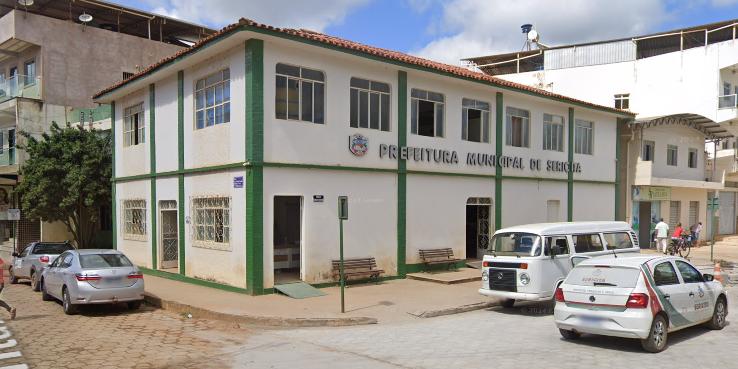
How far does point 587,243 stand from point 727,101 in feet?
78.5

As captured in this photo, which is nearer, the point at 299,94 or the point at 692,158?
the point at 299,94

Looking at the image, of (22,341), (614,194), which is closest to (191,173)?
(22,341)

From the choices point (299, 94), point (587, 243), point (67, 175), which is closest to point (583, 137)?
point (587, 243)

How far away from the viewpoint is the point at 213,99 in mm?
15477

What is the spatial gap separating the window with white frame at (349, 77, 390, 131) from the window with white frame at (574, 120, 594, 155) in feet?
34.9

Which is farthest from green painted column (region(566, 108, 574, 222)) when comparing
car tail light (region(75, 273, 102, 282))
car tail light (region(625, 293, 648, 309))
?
car tail light (region(75, 273, 102, 282))

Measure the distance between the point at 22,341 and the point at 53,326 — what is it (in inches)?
53.9

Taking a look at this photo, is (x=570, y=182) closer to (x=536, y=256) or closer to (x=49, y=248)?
(x=536, y=256)

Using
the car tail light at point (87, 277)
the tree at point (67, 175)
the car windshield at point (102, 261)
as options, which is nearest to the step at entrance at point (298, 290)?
the car windshield at point (102, 261)

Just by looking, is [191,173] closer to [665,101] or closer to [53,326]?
[53,326]

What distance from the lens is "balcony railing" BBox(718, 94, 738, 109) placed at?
98.9ft

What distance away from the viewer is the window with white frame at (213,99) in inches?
583

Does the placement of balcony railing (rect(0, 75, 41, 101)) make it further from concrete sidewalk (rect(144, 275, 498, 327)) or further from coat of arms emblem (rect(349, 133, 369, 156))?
coat of arms emblem (rect(349, 133, 369, 156))

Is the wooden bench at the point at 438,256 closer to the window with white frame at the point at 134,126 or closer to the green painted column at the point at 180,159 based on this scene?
the green painted column at the point at 180,159
